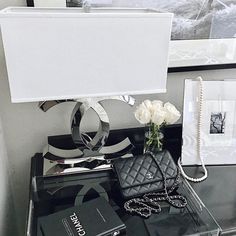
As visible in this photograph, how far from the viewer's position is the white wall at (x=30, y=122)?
44.5 inches

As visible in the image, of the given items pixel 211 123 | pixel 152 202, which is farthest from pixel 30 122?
pixel 211 123

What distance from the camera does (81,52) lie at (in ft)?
2.67

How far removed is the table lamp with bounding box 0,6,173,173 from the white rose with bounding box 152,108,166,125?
14cm

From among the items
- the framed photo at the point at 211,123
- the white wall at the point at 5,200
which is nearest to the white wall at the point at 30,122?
the white wall at the point at 5,200

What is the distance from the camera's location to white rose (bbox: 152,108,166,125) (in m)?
1.05

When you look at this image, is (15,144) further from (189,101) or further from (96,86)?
(189,101)

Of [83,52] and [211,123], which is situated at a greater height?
[83,52]

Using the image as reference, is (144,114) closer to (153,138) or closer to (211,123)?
(153,138)

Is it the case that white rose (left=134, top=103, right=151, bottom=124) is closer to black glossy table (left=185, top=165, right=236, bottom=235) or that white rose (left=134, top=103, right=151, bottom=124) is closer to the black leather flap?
the black leather flap

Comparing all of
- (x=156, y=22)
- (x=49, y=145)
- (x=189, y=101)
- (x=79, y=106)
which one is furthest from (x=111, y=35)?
(x=49, y=145)

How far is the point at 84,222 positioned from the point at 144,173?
0.27m

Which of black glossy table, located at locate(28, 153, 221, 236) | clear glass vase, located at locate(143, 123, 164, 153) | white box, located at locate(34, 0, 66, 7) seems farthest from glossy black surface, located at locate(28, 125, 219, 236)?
white box, located at locate(34, 0, 66, 7)

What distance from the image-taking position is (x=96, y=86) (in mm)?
869

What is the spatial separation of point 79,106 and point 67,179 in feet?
0.85
